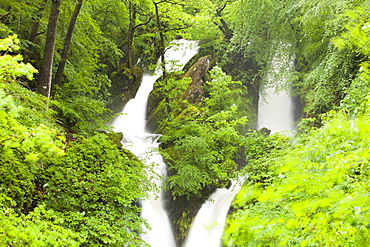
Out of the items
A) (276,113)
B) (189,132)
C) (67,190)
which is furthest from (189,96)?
(67,190)

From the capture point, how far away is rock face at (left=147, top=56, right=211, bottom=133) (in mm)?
12844

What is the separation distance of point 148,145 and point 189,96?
3.37m

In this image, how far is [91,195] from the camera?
4453mm

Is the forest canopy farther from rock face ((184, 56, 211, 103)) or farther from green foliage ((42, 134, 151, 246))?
rock face ((184, 56, 211, 103))

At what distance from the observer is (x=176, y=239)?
8.48 meters

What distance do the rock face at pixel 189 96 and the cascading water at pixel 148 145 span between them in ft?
1.82

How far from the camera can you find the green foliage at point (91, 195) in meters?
3.98

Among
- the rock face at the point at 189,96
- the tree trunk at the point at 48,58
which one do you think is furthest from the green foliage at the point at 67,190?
the rock face at the point at 189,96

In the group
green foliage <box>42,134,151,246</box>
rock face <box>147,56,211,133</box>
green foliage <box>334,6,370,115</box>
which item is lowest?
green foliage <box>42,134,151,246</box>

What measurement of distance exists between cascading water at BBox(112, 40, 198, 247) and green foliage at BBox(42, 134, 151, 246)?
2051 mm

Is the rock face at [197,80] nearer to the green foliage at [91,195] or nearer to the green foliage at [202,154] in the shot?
the green foliage at [202,154]

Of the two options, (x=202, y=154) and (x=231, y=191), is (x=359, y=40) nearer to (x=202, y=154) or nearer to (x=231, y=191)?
(x=231, y=191)

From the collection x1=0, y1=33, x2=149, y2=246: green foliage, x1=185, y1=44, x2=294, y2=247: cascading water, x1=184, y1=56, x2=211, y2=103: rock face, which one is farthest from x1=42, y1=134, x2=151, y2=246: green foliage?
x1=184, y1=56, x2=211, y2=103: rock face

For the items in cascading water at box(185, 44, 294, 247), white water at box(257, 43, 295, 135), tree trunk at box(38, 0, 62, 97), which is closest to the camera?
tree trunk at box(38, 0, 62, 97)
